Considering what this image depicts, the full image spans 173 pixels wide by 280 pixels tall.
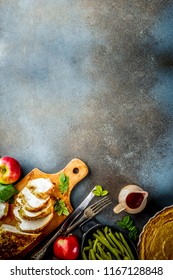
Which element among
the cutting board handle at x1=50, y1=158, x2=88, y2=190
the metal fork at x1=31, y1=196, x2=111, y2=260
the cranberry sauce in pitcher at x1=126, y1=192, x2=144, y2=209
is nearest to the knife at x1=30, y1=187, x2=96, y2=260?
the metal fork at x1=31, y1=196, x2=111, y2=260

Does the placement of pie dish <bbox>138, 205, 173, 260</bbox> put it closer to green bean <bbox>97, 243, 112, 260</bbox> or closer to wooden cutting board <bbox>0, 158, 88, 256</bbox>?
green bean <bbox>97, 243, 112, 260</bbox>

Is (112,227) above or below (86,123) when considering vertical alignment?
below

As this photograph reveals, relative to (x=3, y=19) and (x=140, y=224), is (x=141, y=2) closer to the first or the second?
(x=3, y=19)

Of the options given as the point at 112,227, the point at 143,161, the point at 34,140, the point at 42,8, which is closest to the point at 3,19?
the point at 42,8

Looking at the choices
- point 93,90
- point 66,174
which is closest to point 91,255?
point 66,174

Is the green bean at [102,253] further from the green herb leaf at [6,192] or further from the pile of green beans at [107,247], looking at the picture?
the green herb leaf at [6,192]

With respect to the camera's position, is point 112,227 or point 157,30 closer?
point 112,227

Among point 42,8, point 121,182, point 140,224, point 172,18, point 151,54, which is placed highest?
point 42,8
